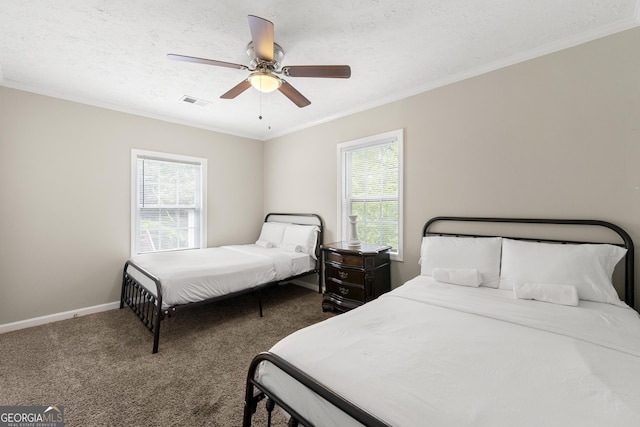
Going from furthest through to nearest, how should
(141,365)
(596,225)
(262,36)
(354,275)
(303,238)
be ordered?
1. (303,238)
2. (354,275)
3. (141,365)
4. (596,225)
5. (262,36)

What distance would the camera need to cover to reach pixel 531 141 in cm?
235

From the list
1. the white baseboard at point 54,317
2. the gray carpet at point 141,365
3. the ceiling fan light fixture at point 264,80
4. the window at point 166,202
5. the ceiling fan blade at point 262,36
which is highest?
the ceiling fan blade at point 262,36

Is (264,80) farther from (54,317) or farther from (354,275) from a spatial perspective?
(54,317)

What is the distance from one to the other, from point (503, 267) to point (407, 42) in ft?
6.51

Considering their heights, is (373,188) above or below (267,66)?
below

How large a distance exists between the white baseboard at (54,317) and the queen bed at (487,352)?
3150 millimetres

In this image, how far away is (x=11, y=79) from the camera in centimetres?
280

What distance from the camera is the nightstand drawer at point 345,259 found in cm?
300

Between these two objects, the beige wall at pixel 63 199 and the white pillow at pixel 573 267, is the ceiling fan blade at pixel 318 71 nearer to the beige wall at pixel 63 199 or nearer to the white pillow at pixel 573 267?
the white pillow at pixel 573 267

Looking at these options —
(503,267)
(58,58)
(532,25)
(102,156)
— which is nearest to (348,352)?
(503,267)

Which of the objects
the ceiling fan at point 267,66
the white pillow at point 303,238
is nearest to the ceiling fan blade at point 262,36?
the ceiling fan at point 267,66

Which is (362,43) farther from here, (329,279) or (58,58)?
(58,58)

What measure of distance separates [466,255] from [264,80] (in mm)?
2216

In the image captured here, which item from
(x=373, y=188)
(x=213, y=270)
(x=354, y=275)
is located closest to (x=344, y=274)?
(x=354, y=275)
